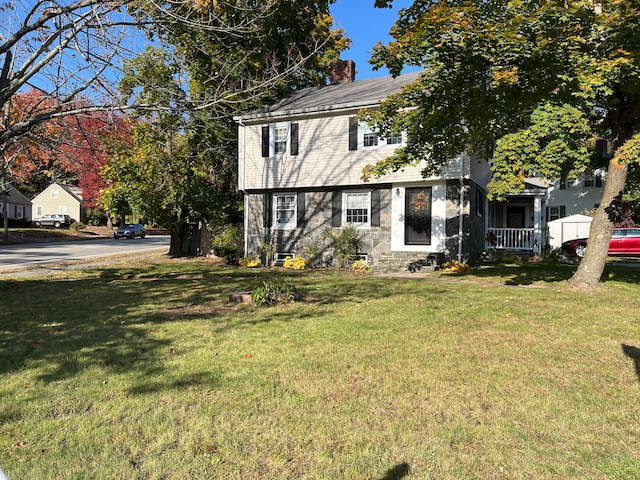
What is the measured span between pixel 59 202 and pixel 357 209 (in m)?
51.8

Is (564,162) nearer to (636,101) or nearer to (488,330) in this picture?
(636,101)

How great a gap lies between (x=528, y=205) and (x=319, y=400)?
80.0 feet

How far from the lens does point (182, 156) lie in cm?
1795

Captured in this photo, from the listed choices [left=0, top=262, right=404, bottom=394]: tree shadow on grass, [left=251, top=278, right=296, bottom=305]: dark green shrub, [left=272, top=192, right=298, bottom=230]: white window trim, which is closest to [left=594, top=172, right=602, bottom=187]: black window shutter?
[left=272, top=192, right=298, bottom=230]: white window trim

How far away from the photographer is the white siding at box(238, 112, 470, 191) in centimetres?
1466

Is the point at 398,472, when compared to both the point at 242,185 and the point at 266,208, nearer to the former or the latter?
the point at 266,208

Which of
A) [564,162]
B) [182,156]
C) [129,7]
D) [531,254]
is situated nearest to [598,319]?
[564,162]

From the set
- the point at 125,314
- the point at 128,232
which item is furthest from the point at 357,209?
the point at 128,232

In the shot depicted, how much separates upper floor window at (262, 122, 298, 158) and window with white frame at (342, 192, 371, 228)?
275 cm

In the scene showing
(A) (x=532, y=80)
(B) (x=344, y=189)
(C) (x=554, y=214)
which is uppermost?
(A) (x=532, y=80)

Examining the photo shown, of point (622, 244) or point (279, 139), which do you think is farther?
point (622, 244)

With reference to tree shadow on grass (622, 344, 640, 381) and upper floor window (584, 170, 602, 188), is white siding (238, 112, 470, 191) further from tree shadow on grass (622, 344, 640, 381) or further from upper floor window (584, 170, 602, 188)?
upper floor window (584, 170, 602, 188)

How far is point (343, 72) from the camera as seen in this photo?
2011cm

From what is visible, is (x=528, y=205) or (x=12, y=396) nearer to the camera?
(x=12, y=396)
